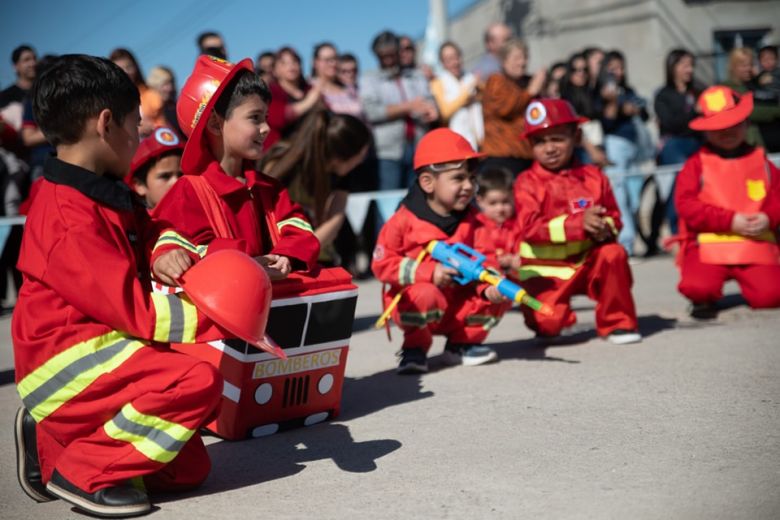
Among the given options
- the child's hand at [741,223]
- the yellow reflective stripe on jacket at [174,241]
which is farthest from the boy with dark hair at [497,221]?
the yellow reflective stripe on jacket at [174,241]

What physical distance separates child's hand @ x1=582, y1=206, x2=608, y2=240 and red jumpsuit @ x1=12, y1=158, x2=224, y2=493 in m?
2.98

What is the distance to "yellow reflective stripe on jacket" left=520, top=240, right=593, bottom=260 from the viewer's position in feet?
19.0

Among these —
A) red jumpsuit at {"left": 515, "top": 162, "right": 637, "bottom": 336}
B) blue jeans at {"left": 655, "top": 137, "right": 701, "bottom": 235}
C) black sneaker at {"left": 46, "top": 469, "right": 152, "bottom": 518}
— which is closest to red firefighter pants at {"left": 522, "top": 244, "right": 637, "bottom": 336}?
red jumpsuit at {"left": 515, "top": 162, "right": 637, "bottom": 336}

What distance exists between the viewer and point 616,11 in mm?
20750

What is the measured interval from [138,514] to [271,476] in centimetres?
55

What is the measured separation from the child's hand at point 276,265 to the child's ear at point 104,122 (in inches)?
34.2

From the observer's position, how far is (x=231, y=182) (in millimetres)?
4008

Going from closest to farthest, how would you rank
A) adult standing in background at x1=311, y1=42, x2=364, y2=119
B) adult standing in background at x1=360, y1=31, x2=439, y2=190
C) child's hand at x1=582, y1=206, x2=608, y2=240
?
child's hand at x1=582, y1=206, x2=608, y2=240
adult standing in background at x1=311, y1=42, x2=364, y2=119
adult standing in background at x1=360, y1=31, x2=439, y2=190

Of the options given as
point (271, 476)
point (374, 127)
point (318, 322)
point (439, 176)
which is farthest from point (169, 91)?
point (271, 476)

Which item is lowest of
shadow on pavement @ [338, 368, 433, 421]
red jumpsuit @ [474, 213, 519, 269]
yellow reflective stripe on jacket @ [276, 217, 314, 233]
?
shadow on pavement @ [338, 368, 433, 421]

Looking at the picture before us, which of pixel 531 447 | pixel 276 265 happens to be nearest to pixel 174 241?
pixel 276 265

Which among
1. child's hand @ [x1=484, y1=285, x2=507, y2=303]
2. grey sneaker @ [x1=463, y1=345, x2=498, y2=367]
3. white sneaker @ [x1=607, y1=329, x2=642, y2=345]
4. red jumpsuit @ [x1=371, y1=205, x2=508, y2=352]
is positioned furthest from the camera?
white sneaker @ [x1=607, y1=329, x2=642, y2=345]

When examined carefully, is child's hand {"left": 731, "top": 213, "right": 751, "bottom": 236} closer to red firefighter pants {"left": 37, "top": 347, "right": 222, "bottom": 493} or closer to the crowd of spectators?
the crowd of spectators

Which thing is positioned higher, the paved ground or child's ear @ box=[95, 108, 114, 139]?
child's ear @ box=[95, 108, 114, 139]
